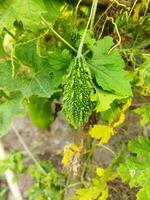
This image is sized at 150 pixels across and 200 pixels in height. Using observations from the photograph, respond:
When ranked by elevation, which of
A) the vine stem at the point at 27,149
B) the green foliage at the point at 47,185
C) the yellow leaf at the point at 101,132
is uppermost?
the yellow leaf at the point at 101,132

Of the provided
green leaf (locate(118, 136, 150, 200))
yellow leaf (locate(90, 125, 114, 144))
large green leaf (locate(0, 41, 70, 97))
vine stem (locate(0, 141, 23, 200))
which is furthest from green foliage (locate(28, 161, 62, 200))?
large green leaf (locate(0, 41, 70, 97))

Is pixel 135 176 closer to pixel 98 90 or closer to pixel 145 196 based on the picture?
pixel 145 196

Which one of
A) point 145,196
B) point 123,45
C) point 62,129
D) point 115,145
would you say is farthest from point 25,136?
point 145,196

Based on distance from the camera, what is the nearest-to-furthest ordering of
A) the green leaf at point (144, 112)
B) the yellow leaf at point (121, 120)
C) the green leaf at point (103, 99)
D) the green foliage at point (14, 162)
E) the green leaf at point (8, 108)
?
the green leaf at point (103, 99) < the green leaf at point (8, 108) < the green leaf at point (144, 112) < the yellow leaf at point (121, 120) < the green foliage at point (14, 162)

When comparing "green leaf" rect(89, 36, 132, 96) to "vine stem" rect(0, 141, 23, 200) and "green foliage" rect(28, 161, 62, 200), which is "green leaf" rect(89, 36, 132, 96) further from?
"vine stem" rect(0, 141, 23, 200)

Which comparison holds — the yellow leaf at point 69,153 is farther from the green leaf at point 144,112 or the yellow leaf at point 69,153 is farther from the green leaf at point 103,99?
the green leaf at point 103,99

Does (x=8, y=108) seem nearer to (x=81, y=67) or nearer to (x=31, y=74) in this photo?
(x=31, y=74)

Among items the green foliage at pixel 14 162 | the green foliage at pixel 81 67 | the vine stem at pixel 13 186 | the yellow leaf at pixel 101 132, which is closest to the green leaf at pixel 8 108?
the green foliage at pixel 81 67
